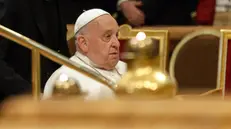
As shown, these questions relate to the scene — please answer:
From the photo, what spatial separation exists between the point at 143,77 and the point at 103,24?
1.13 m

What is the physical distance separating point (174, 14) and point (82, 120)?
240 centimetres

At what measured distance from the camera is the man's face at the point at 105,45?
1.99 m

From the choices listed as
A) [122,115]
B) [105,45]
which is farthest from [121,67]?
[122,115]

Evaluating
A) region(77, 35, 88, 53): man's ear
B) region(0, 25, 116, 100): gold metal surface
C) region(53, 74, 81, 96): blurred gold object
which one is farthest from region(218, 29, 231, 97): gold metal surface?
region(53, 74, 81, 96): blurred gold object

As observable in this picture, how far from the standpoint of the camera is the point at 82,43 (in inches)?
80.7

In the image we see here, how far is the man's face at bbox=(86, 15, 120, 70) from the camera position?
199cm

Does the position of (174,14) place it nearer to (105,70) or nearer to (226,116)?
(105,70)

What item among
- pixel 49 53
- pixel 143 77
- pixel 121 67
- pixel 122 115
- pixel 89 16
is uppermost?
pixel 89 16

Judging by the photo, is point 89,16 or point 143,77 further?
point 89,16

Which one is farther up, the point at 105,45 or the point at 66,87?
the point at 105,45

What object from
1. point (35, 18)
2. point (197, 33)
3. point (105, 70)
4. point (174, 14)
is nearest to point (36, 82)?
point (105, 70)

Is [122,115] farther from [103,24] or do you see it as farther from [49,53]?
[103,24]

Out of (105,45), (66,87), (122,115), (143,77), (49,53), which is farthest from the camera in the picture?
(105,45)

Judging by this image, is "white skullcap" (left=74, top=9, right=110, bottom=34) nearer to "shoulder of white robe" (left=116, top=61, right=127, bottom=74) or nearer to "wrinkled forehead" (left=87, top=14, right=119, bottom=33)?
"wrinkled forehead" (left=87, top=14, right=119, bottom=33)
